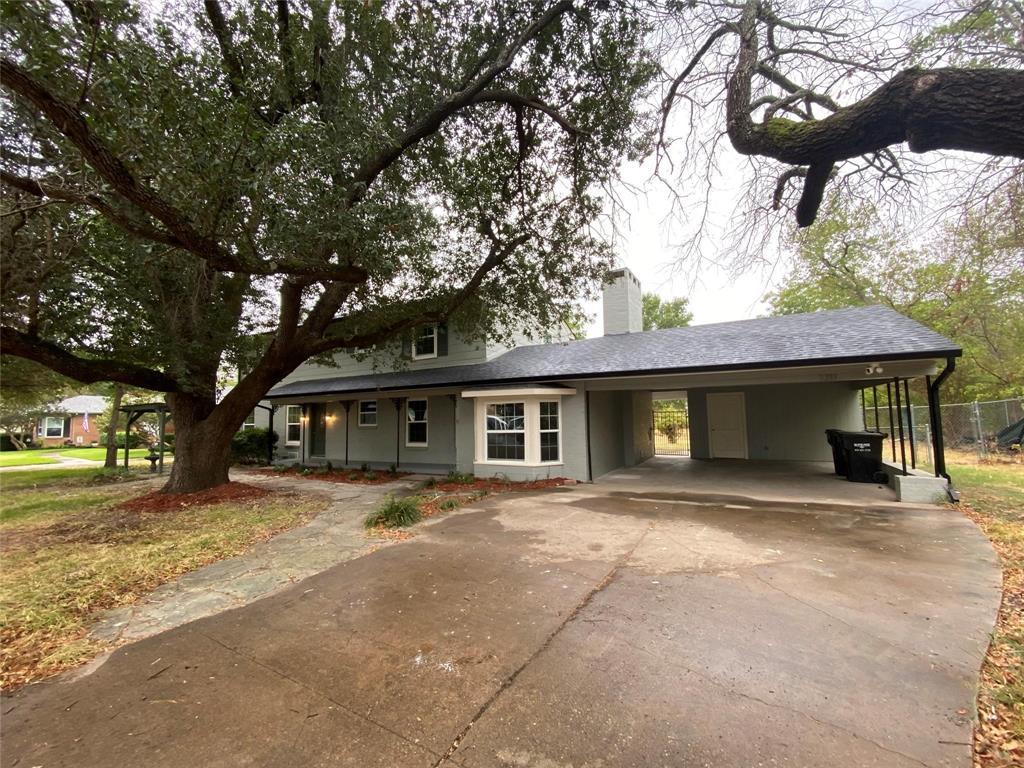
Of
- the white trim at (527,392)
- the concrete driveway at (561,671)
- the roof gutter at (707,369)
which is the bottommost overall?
the concrete driveway at (561,671)

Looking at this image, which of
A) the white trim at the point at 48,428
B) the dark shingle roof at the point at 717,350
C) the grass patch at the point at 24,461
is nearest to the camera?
the dark shingle roof at the point at 717,350

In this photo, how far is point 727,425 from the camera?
47.3 ft

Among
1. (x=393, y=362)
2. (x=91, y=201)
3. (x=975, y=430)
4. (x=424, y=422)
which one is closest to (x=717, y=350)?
(x=424, y=422)

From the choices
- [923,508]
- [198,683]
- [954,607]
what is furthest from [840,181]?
[198,683]

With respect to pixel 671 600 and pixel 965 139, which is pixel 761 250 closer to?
pixel 965 139

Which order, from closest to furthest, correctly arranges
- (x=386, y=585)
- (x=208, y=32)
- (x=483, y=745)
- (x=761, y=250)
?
(x=483, y=745), (x=386, y=585), (x=761, y=250), (x=208, y=32)

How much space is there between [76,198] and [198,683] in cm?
496

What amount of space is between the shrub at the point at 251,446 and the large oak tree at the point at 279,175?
7.42 meters

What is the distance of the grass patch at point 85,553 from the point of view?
3.21 metres

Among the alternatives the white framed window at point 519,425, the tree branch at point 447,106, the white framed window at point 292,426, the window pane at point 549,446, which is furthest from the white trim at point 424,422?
the tree branch at point 447,106

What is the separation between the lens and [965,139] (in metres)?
2.50

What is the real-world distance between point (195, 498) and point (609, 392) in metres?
10.4

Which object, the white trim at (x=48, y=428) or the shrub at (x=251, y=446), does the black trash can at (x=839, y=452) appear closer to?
the shrub at (x=251, y=446)

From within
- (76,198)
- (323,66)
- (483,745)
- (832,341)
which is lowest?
(483,745)
